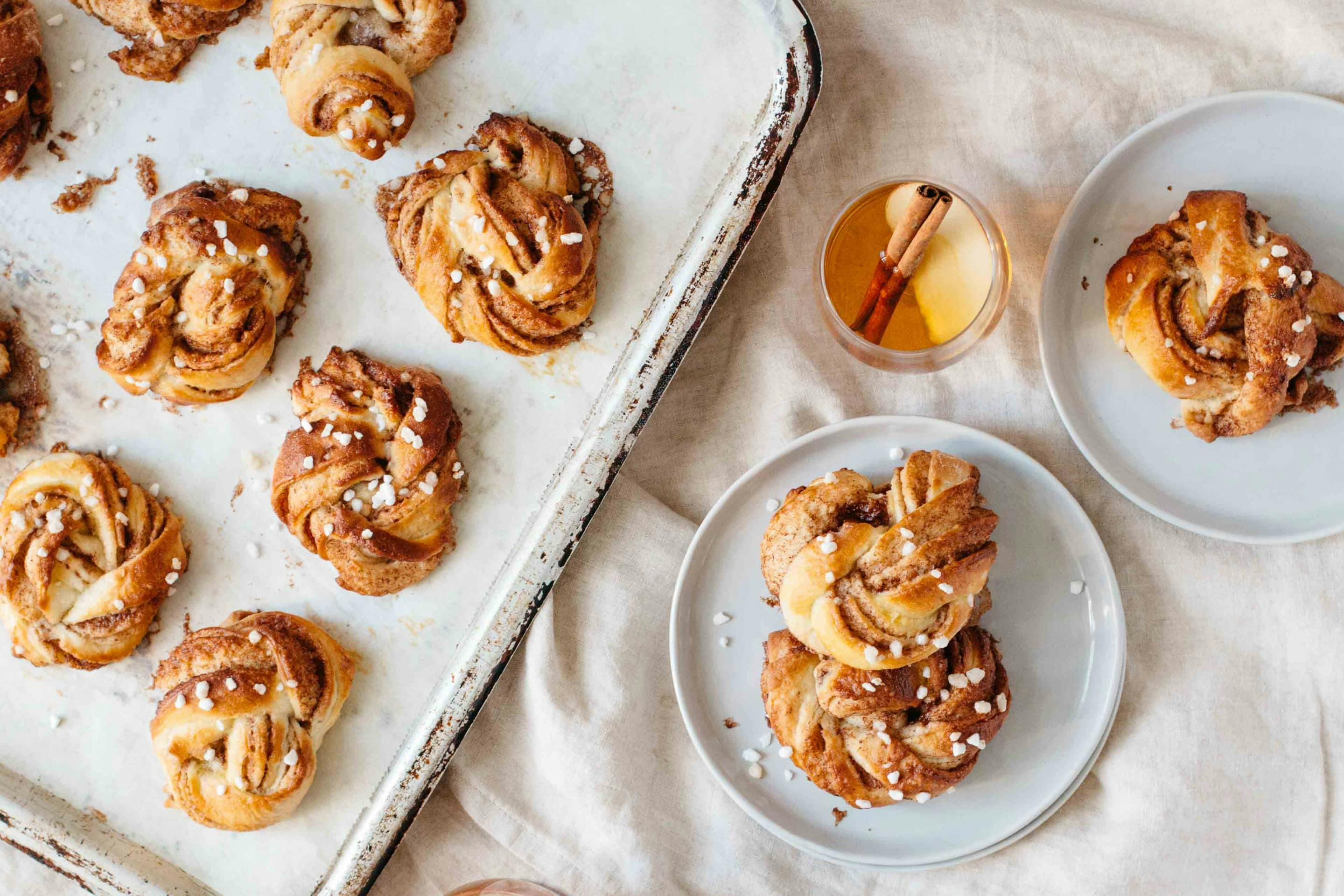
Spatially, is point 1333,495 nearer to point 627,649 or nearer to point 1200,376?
point 1200,376

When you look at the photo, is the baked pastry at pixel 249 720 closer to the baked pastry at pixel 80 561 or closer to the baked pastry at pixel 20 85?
the baked pastry at pixel 80 561

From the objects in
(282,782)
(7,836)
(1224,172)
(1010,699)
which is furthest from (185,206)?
(1224,172)

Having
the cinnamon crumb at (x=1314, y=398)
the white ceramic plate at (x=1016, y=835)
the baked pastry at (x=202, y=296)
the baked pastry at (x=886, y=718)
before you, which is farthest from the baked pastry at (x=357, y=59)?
the cinnamon crumb at (x=1314, y=398)

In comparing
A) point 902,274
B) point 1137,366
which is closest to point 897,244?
point 902,274

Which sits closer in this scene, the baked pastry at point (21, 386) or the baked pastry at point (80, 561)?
the baked pastry at point (80, 561)

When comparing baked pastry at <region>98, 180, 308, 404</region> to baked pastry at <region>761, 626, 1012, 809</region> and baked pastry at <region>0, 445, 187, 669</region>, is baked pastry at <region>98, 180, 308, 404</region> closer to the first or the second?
baked pastry at <region>0, 445, 187, 669</region>

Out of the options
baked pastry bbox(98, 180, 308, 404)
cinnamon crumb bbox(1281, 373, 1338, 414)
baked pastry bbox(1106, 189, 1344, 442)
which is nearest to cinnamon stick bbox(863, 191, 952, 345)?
baked pastry bbox(1106, 189, 1344, 442)

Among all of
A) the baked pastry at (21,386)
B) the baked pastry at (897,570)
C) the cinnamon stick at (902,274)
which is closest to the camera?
the baked pastry at (897,570)
